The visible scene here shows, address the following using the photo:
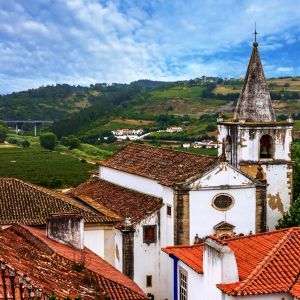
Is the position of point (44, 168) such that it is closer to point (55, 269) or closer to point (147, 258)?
point (147, 258)

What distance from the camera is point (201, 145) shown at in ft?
263

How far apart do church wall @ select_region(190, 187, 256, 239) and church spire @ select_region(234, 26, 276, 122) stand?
161 inches

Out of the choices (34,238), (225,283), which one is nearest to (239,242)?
(225,283)

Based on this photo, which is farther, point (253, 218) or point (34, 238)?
point (253, 218)

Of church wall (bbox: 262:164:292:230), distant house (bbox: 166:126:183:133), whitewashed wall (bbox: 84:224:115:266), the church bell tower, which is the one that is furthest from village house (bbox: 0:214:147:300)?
distant house (bbox: 166:126:183:133)

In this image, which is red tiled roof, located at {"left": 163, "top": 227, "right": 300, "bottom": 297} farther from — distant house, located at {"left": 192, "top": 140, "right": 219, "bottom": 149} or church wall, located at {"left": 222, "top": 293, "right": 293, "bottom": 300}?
distant house, located at {"left": 192, "top": 140, "right": 219, "bottom": 149}

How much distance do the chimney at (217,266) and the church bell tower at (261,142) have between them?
45.0ft

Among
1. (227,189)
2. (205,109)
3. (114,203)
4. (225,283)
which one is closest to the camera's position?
(225,283)

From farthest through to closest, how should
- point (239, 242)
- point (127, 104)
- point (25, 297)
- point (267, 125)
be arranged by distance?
point (127, 104) < point (267, 125) < point (239, 242) < point (25, 297)

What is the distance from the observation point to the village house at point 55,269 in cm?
1046

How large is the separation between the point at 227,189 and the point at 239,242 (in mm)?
9213

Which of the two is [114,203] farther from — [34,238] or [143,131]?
[143,131]

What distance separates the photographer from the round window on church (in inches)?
1089

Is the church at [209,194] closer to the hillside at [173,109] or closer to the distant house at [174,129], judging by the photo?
the hillside at [173,109]
